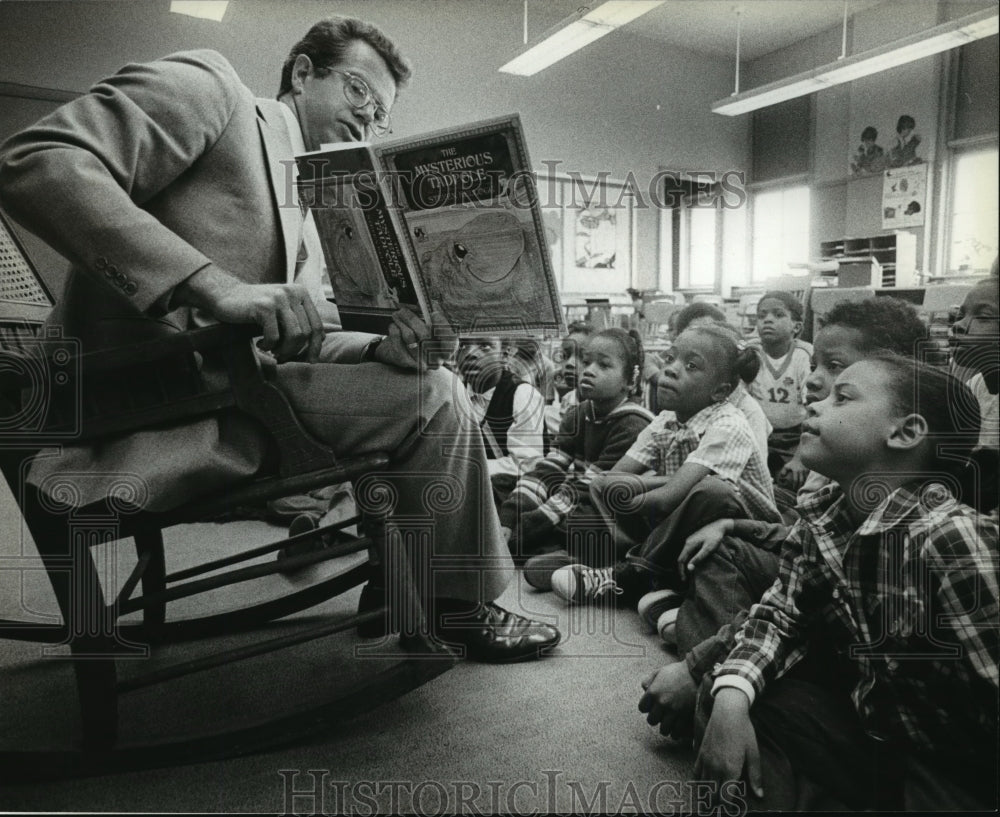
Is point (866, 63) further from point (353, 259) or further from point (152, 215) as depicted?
point (152, 215)

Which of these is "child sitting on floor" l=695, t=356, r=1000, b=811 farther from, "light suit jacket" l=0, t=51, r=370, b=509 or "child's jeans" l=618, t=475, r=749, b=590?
"light suit jacket" l=0, t=51, r=370, b=509

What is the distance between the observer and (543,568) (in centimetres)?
189

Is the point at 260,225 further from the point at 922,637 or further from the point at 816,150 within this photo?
the point at 816,150

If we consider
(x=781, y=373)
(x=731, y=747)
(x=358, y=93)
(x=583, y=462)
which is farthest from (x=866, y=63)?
(x=731, y=747)

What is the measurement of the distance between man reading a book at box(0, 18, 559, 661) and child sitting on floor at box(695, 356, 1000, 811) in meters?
0.48

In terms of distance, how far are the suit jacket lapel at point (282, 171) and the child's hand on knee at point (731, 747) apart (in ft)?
3.15

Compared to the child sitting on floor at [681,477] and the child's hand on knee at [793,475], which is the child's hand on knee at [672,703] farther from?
the child's hand on knee at [793,475]

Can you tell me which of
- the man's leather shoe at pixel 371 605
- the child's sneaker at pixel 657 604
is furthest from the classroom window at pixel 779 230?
the man's leather shoe at pixel 371 605

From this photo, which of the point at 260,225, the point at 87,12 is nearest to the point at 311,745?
the point at 260,225

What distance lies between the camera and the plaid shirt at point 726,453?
1.70 meters

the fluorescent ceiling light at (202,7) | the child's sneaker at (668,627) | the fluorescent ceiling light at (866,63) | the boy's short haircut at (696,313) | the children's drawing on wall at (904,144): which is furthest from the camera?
the children's drawing on wall at (904,144)

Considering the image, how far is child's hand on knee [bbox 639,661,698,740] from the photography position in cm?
105

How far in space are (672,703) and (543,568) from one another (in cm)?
85

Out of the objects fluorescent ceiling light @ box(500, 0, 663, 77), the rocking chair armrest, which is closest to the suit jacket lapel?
the rocking chair armrest
